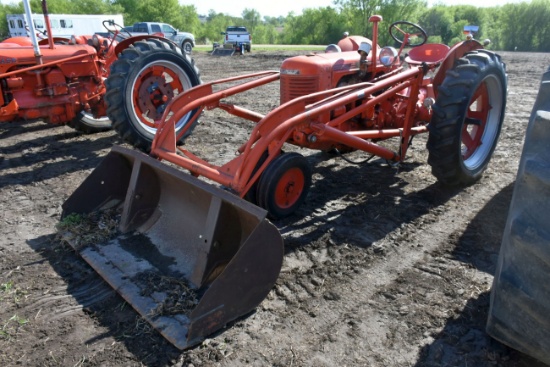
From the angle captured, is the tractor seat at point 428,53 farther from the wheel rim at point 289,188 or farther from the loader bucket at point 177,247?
the loader bucket at point 177,247

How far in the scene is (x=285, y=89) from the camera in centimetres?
452

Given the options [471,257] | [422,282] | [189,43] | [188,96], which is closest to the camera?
[422,282]

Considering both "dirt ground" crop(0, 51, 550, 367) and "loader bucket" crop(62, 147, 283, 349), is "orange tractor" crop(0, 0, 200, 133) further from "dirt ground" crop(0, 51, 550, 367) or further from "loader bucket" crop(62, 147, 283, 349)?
"loader bucket" crop(62, 147, 283, 349)

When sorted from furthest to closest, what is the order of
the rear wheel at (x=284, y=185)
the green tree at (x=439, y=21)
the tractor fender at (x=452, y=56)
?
the green tree at (x=439, y=21) → the tractor fender at (x=452, y=56) → the rear wheel at (x=284, y=185)

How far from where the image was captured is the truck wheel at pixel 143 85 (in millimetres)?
5352

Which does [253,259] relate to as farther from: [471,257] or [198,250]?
[471,257]

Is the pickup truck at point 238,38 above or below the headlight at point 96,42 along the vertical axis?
below

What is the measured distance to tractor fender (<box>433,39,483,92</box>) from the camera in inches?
178

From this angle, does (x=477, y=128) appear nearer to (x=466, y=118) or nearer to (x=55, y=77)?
(x=466, y=118)

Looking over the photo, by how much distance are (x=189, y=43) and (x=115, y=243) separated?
2587 cm

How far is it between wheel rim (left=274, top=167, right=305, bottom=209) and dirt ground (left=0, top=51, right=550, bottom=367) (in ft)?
0.66

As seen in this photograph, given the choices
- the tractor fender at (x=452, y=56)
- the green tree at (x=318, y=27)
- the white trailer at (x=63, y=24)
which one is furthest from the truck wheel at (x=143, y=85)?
the green tree at (x=318, y=27)

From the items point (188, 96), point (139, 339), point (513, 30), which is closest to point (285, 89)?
point (188, 96)

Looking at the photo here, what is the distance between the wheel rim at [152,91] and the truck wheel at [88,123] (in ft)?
3.50
